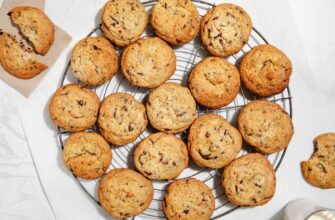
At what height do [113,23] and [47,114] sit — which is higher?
[113,23]

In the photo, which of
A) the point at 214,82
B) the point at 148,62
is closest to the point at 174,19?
the point at 148,62

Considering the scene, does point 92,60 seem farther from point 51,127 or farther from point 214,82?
point 214,82

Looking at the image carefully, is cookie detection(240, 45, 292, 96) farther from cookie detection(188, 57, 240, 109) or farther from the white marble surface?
the white marble surface

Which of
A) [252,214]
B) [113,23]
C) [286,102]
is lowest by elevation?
[252,214]

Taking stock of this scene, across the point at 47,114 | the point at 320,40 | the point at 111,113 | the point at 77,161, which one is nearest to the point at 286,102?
the point at 320,40

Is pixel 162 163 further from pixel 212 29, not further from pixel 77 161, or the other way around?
pixel 212 29

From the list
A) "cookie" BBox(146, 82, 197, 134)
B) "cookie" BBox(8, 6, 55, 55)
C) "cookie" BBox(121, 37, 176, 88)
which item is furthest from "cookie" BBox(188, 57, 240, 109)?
"cookie" BBox(8, 6, 55, 55)

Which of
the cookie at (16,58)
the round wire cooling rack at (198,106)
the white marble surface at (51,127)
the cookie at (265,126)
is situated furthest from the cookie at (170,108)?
the cookie at (16,58)
